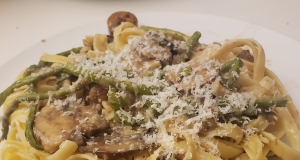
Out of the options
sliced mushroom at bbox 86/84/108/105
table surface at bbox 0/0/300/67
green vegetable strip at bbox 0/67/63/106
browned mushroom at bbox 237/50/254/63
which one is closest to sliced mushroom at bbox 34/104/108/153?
sliced mushroom at bbox 86/84/108/105

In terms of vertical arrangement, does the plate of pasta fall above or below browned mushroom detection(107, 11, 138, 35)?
below

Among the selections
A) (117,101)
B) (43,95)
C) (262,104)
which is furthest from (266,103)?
(43,95)

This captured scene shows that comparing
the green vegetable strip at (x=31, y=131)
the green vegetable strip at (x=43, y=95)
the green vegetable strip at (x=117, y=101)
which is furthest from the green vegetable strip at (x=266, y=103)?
the green vegetable strip at (x=31, y=131)

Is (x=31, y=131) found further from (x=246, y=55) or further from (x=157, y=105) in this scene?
(x=246, y=55)

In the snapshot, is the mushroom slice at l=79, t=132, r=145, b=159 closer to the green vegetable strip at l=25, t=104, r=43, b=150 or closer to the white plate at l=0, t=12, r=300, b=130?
the green vegetable strip at l=25, t=104, r=43, b=150

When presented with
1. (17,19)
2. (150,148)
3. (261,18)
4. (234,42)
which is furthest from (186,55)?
(17,19)

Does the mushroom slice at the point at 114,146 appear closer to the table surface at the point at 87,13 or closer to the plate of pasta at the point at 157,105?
the plate of pasta at the point at 157,105
